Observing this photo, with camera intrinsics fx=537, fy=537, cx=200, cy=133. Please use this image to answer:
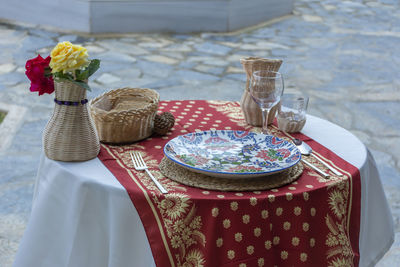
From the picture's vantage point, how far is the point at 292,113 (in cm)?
170

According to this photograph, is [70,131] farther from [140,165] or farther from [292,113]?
[292,113]

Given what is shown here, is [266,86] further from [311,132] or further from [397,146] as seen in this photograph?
[397,146]

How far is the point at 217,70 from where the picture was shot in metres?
5.20

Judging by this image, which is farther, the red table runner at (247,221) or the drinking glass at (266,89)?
the drinking glass at (266,89)

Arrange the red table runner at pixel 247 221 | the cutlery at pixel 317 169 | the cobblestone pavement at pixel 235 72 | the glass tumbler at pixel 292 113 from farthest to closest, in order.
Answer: the cobblestone pavement at pixel 235 72, the glass tumbler at pixel 292 113, the cutlery at pixel 317 169, the red table runner at pixel 247 221

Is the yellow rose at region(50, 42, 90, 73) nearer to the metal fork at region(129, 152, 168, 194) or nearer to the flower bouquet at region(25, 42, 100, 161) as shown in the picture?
the flower bouquet at region(25, 42, 100, 161)

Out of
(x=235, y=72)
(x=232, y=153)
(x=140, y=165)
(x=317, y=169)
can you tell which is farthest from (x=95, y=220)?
(x=235, y=72)

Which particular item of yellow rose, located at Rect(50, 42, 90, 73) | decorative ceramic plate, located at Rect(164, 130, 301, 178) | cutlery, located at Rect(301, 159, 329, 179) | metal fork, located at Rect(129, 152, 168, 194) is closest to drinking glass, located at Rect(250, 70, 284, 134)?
decorative ceramic plate, located at Rect(164, 130, 301, 178)

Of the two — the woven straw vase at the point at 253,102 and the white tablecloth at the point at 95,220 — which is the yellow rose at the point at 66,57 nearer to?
the white tablecloth at the point at 95,220

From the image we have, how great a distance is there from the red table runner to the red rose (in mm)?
254

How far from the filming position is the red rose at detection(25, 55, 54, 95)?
1.30m

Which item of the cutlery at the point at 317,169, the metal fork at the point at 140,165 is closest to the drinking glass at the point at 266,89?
the cutlery at the point at 317,169

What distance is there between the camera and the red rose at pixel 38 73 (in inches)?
51.3

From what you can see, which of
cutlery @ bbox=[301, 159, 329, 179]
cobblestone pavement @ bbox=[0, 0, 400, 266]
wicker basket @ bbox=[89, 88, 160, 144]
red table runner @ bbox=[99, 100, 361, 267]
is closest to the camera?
red table runner @ bbox=[99, 100, 361, 267]
